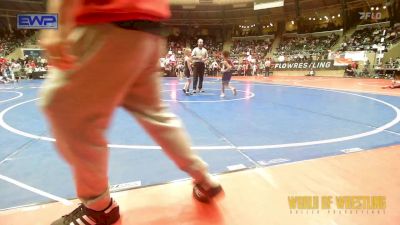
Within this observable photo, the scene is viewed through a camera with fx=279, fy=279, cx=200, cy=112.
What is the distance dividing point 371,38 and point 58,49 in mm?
28264

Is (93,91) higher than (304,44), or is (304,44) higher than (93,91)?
(304,44)

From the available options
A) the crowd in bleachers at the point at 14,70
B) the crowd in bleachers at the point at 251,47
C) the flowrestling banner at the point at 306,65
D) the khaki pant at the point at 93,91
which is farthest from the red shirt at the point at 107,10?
the crowd in bleachers at the point at 251,47

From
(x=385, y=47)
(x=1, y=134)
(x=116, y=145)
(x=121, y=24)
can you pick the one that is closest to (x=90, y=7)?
(x=121, y=24)

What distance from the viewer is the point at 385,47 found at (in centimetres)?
1959

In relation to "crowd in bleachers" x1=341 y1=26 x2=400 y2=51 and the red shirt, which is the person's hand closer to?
the red shirt

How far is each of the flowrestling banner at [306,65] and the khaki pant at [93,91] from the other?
20.7 m

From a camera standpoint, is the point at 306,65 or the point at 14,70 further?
the point at 306,65

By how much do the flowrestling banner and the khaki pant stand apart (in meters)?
20.7

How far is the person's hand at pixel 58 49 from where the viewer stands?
98cm

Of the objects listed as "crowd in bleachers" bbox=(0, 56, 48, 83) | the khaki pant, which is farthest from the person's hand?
"crowd in bleachers" bbox=(0, 56, 48, 83)

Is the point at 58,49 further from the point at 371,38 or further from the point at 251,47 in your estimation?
the point at 251,47

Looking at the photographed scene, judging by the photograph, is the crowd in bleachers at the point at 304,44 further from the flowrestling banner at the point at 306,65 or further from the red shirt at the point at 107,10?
the red shirt at the point at 107,10

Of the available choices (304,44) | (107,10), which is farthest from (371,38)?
(107,10)

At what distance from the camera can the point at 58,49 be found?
0.98 meters
